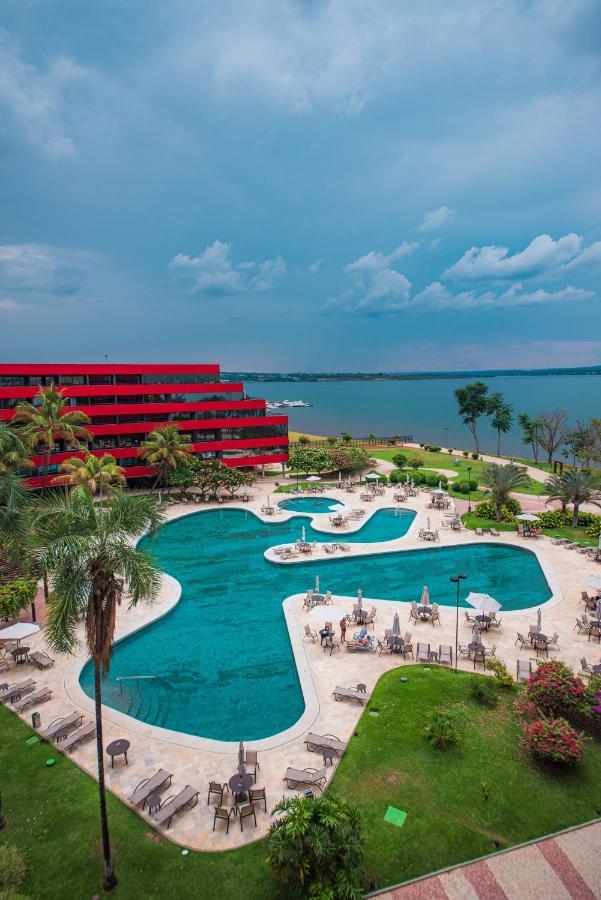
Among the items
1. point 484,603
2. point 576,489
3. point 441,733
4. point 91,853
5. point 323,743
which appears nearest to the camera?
point 91,853

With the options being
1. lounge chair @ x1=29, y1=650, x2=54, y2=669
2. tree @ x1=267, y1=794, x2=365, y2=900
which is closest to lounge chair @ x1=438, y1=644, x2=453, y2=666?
tree @ x1=267, y1=794, x2=365, y2=900

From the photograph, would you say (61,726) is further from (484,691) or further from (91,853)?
(484,691)

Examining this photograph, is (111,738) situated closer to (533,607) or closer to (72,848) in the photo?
(72,848)

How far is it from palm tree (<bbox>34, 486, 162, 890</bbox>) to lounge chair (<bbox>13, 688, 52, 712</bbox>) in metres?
7.30

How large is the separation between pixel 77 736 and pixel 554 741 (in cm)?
1341

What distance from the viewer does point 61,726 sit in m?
14.3

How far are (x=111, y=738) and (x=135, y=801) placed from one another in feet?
10.2

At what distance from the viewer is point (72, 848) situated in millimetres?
10789

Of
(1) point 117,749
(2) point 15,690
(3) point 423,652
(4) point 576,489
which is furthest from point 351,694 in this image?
(4) point 576,489

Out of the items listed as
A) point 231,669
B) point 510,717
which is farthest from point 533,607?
point 231,669

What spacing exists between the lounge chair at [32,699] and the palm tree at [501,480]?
30.9 meters

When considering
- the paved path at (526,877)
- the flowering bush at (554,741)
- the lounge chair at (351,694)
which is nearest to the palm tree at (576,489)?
the flowering bush at (554,741)

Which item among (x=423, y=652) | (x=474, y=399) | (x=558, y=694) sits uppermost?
(x=474, y=399)

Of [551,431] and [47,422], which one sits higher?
[47,422]
